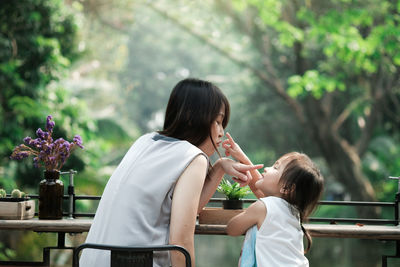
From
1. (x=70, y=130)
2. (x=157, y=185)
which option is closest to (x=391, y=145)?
(x=70, y=130)

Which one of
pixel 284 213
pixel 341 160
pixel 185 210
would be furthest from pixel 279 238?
pixel 341 160

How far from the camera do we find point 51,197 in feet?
8.70

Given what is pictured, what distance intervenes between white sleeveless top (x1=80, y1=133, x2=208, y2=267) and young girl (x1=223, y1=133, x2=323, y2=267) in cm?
37

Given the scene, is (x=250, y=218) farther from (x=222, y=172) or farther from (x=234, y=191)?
(x=234, y=191)

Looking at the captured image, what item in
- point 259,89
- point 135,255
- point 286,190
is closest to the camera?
point 135,255

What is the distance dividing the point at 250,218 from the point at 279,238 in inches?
5.4

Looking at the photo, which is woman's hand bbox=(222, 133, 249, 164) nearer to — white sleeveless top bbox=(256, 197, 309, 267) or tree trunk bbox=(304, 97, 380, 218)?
white sleeveless top bbox=(256, 197, 309, 267)

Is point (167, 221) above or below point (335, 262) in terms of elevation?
above

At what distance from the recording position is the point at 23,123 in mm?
8305

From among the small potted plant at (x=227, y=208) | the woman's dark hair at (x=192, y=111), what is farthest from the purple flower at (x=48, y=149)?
the woman's dark hair at (x=192, y=111)

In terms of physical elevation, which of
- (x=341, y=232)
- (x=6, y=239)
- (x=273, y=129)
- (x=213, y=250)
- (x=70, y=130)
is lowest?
(x=213, y=250)

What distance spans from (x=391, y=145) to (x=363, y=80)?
2616mm

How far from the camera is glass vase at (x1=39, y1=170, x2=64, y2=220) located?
262 cm

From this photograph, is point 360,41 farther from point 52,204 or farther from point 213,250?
point 213,250
